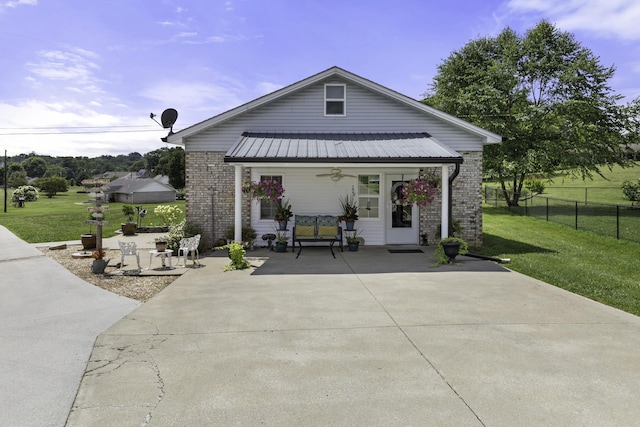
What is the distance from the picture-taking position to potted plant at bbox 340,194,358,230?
13148 mm

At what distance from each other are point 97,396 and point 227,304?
127 inches

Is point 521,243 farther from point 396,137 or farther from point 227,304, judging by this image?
point 227,304

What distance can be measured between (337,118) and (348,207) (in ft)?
9.89

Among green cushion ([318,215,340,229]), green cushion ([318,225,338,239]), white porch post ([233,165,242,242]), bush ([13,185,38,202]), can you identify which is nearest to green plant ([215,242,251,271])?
white porch post ([233,165,242,242])

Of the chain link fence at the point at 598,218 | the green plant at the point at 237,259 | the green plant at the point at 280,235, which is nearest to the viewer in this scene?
the green plant at the point at 237,259

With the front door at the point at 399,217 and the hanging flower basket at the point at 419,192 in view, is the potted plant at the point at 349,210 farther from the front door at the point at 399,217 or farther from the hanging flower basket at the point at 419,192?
the hanging flower basket at the point at 419,192

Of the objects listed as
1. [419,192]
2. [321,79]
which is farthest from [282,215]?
[321,79]

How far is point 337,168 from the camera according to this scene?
13.6m

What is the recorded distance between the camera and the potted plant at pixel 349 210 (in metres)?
13.1

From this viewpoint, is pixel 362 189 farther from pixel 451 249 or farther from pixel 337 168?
pixel 451 249

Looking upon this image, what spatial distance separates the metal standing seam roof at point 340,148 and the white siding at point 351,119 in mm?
286

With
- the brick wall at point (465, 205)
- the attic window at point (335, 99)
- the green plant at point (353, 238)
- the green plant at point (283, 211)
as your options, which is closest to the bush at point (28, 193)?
the green plant at point (283, 211)

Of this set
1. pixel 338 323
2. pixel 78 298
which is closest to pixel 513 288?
pixel 338 323

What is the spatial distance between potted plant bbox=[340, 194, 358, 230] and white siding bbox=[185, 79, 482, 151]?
2293mm
